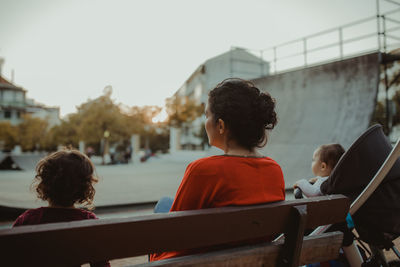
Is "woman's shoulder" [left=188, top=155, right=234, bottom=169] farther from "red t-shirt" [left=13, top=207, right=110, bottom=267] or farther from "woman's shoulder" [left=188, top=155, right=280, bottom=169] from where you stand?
"red t-shirt" [left=13, top=207, right=110, bottom=267]

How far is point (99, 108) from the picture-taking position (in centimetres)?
3005

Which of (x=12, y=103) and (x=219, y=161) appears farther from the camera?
(x=12, y=103)

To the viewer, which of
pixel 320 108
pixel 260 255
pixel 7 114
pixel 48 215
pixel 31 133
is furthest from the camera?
pixel 7 114

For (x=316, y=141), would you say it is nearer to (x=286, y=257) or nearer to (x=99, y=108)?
(x=286, y=257)

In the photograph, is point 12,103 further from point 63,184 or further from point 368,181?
point 368,181

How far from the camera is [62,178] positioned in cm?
183

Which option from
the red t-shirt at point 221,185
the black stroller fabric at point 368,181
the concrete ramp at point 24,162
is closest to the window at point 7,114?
the concrete ramp at point 24,162

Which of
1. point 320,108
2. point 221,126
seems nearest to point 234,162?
point 221,126

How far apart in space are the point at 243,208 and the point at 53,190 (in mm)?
1199

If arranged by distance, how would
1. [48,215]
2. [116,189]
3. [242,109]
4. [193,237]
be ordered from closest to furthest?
[193,237], [242,109], [48,215], [116,189]

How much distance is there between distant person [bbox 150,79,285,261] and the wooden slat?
15 cm

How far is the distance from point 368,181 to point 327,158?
2.53ft

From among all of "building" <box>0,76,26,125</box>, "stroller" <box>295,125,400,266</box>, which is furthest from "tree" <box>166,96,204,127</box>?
"building" <box>0,76,26,125</box>

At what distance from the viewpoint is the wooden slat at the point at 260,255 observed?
124 cm
